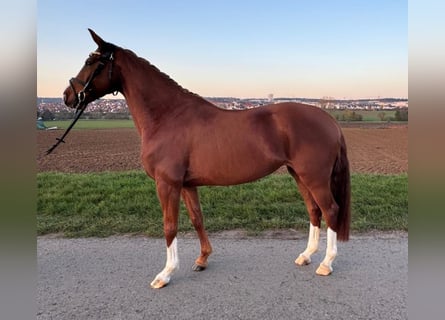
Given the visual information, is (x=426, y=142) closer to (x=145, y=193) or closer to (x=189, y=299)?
(x=189, y=299)

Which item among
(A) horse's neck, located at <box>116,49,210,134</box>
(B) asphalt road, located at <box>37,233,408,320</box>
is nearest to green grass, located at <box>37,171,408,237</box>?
(B) asphalt road, located at <box>37,233,408,320</box>

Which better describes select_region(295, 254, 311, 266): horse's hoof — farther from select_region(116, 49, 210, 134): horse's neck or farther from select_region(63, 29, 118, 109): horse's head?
select_region(63, 29, 118, 109): horse's head

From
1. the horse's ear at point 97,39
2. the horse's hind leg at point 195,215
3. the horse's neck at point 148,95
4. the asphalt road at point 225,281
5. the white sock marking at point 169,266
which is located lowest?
the asphalt road at point 225,281

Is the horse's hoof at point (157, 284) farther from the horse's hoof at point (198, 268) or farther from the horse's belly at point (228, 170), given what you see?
the horse's belly at point (228, 170)

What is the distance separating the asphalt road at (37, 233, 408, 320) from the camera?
2.53m

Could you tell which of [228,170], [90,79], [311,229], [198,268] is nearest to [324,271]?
[311,229]

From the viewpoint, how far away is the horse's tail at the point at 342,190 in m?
3.30

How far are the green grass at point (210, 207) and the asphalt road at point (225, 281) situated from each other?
35 cm

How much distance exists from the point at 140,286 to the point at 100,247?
45.0 inches

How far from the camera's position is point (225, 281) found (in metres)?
3.05

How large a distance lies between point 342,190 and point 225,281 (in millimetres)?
1549

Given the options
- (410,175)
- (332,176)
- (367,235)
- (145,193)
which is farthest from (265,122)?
(145,193)

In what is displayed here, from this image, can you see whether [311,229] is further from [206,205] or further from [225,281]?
[206,205]

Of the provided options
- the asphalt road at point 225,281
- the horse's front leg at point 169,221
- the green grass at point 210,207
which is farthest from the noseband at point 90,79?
the green grass at point 210,207
